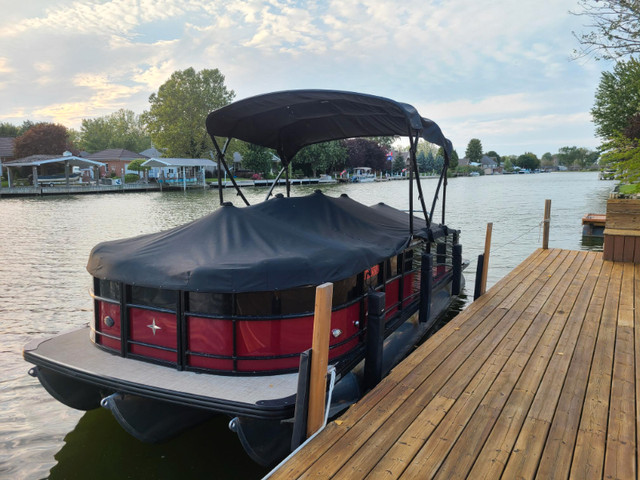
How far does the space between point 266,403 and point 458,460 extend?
1599 mm

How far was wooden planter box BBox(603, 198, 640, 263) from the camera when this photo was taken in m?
10.3

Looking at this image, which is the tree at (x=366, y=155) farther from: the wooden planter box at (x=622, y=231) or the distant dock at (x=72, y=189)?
the wooden planter box at (x=622, y=231)

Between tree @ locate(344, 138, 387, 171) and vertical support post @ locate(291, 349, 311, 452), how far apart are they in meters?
97.1

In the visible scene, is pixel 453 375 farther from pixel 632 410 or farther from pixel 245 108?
pixel 245 108

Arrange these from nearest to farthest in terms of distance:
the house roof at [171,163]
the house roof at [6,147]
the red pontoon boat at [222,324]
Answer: the red pontoon boat at [222,324] → the house roof at [171,163] → the house roof at [6,147]

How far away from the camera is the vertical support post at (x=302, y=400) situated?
3.66 m

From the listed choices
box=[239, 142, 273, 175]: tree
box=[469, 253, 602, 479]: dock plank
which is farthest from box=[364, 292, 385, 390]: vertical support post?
box=[239, 142, 273, 175]: tree

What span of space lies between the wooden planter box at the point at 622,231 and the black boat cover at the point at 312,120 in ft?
16.4

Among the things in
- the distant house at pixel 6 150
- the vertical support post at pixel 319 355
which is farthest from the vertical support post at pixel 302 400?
the distant house at pixel 6 150

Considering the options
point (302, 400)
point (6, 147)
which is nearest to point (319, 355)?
point (302, 400)

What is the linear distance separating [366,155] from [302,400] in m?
105

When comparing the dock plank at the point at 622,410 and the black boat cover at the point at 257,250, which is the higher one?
the black boat cover at the point at 257,250

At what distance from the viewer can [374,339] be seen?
4.95 meters

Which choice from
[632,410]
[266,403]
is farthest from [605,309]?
[266,403]
